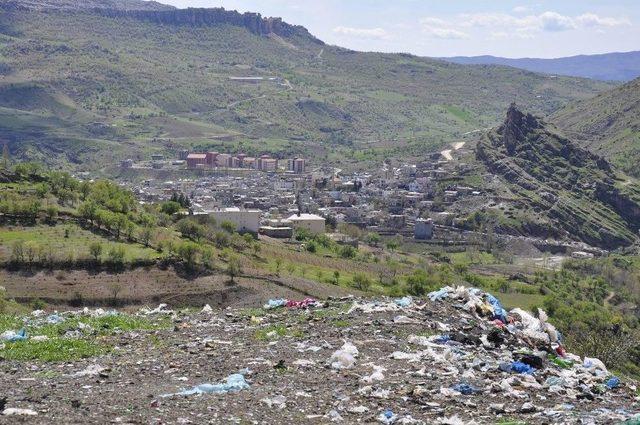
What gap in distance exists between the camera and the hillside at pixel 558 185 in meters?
107

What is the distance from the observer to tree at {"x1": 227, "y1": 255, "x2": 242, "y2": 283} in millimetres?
50703

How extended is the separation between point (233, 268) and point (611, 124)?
407 feet

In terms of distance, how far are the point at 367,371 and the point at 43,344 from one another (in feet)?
19.3

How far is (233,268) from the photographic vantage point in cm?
5103

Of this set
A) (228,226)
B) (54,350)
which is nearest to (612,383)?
(54,350)

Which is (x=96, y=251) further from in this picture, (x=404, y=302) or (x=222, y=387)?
(x=222, y=387)


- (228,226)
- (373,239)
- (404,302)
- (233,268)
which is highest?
(404,302)

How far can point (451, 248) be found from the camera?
3538 inches

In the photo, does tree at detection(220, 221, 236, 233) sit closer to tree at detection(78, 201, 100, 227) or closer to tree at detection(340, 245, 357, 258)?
tree at detection(340, 245, 357, 258)

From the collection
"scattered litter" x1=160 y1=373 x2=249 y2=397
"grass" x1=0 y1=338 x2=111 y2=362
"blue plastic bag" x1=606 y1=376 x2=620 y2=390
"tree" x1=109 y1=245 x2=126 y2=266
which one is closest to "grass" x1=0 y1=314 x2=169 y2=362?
"grass" x1=0 y1=338 x2=111 y2=362

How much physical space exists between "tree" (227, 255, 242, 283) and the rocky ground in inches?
1297

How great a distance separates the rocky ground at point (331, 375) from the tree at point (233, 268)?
3295cm

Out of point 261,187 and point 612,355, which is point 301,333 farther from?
point 261,187

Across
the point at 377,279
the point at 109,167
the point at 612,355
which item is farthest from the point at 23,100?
the point at 612,355
